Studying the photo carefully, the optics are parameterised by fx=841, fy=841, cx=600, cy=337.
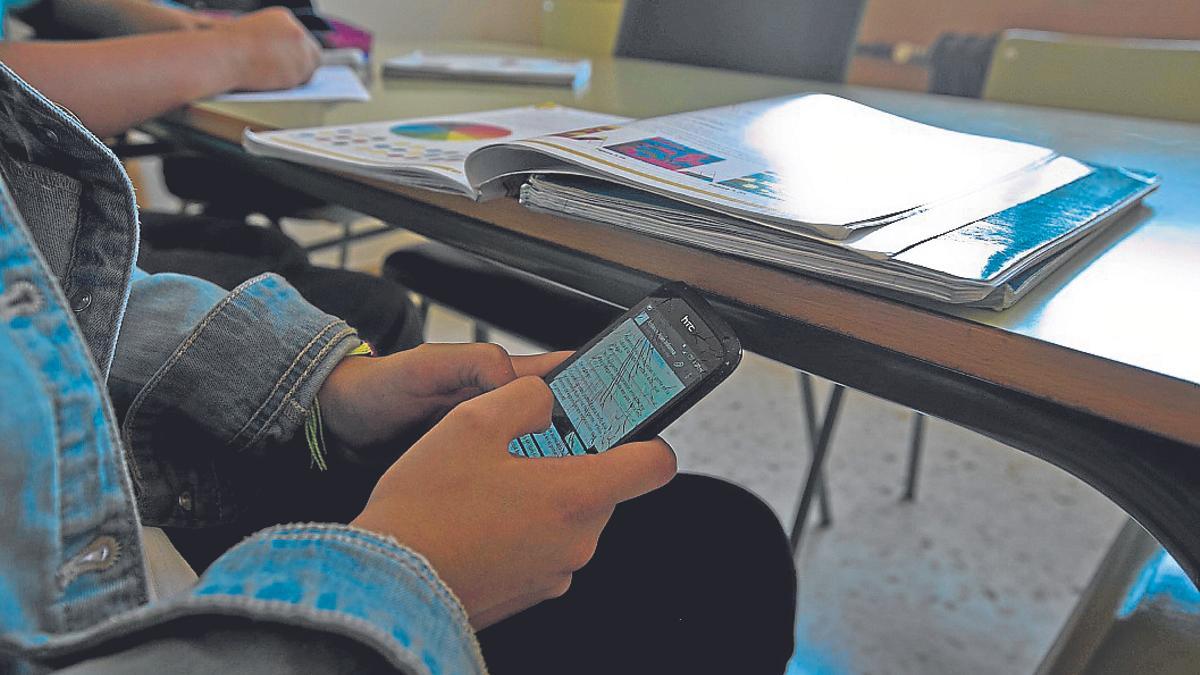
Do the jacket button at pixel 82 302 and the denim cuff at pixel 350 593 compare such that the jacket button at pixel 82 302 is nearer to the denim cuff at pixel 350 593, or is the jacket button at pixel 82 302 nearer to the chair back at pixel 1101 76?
the denim cuff at pixel 350 593

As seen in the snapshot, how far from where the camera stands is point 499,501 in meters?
0.31

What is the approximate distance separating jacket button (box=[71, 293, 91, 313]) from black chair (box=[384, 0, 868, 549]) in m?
0.45

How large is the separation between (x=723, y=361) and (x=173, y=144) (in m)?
0.67

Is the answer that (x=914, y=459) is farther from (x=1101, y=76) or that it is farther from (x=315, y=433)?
(x=315, y=433)

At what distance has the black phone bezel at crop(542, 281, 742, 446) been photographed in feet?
1.13

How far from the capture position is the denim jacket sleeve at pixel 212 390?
0.41 m

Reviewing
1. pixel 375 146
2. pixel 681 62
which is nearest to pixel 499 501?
pixel 375 146

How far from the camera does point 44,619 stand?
9.9 inches

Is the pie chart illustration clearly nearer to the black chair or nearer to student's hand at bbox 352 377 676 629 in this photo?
the black chair

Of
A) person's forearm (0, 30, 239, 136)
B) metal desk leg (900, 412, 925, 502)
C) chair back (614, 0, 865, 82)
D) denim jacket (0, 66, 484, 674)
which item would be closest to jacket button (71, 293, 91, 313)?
denim jacket (0, 66, 484, 674)

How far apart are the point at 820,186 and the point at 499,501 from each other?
202 mm

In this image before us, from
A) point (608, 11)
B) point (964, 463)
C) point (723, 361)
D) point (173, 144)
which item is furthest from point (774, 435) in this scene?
point (723, 361)

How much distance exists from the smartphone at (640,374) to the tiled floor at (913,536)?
0.76m

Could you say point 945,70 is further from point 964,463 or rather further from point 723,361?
point 723,361
